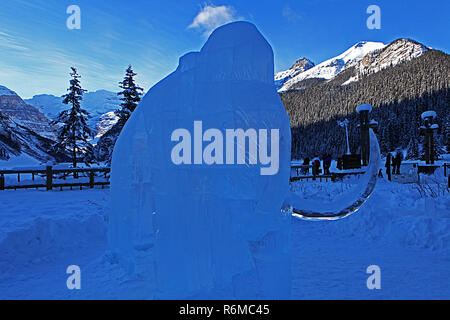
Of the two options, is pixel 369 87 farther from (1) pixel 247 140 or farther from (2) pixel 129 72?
(1) pixel 247 140

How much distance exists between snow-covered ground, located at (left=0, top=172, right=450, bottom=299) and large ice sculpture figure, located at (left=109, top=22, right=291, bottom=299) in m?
0.83

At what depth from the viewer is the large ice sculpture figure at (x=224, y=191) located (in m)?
2.03

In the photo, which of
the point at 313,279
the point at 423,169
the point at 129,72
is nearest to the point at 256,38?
the point at 313,279

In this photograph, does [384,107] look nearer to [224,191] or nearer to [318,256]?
[318,256]

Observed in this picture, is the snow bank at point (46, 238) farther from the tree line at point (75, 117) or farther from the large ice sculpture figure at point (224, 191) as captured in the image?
the tree line at point (75, 117)

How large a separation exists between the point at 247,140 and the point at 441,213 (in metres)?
4.41

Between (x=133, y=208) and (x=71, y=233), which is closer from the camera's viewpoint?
(x=133, y=208)

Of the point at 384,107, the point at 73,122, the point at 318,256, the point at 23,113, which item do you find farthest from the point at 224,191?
the point at 23,113

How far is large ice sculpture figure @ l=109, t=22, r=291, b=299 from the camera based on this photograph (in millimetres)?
2025

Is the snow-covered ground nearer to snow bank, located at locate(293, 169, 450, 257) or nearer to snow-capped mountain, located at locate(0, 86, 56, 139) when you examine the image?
snow bank, located at locate(293, 169, 450, 257)

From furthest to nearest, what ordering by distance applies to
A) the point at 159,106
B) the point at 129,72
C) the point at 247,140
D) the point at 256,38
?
1. the point at 129,72
2. the point at 159,106
3. the point at 256,38
4. the point at 247,140

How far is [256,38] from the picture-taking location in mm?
2244

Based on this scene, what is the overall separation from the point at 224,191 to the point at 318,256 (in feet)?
8.23

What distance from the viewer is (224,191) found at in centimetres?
207
